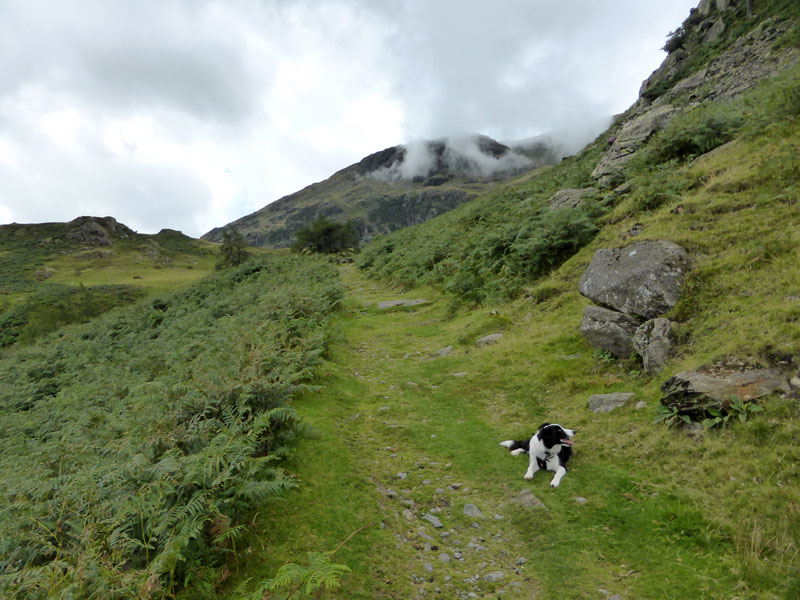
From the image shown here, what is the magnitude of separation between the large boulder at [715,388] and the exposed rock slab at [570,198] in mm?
11784

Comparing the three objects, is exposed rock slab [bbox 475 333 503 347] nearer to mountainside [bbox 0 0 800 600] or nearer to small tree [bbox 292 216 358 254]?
mountainside [bbox 0 0 800 600]

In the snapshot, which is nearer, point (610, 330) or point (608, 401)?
point (608, 401)

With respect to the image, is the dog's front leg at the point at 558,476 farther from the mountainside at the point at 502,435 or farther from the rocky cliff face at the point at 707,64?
the rocky cliff face at the point at 707,64

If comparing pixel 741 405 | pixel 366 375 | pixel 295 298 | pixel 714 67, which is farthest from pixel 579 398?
pixel 714 67

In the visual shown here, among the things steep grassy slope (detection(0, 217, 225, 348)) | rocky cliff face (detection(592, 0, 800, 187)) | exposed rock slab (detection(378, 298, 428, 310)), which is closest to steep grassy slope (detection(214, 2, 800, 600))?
exposed rock slab (detection(378, 298, 428, 310))

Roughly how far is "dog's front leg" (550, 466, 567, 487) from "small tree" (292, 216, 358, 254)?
48509mm

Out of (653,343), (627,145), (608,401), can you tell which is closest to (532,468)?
(608,401)

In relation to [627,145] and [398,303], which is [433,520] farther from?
[627,145]

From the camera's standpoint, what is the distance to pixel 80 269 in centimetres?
9131

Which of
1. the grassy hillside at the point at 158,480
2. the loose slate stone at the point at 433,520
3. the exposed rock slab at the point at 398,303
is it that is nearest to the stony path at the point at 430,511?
the loose slate stone at the point at 433,520

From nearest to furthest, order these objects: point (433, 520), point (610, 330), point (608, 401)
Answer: point (433, 520), point (608, 401), point (610, 330)

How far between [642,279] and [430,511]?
716 cm

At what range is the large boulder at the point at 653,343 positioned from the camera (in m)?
7.60

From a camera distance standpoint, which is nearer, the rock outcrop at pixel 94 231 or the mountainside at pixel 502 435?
the mountainside at pixel 502 435
